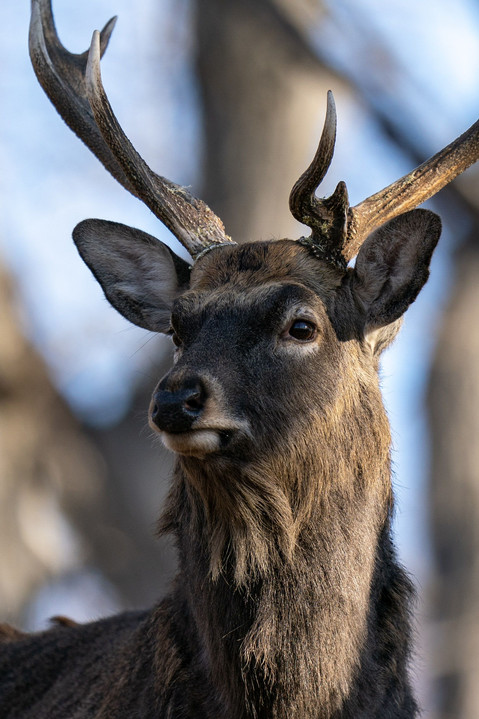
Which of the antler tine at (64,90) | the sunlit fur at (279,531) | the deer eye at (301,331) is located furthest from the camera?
the antler tine at (64,90)

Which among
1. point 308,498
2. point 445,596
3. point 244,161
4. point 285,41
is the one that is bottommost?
point 308,498

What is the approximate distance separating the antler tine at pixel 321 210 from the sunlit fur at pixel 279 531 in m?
0.19

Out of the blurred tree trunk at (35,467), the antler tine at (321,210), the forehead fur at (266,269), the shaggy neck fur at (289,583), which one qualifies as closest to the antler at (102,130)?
the forehead fur at (266,269)

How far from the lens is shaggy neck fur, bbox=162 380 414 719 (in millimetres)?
4535

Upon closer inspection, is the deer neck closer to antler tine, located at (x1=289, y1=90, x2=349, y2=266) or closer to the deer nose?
the deer nose

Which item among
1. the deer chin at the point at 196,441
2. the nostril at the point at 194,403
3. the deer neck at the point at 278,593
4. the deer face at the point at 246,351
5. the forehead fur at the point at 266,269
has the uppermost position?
the forehead fur at the point at 266,269

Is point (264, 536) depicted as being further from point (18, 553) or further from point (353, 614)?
point (18, 553)

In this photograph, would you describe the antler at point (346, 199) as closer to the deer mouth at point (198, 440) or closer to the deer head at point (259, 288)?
the deer head at point (259, 288)

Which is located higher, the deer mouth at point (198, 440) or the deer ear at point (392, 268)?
the deer ear at point (392, 268)

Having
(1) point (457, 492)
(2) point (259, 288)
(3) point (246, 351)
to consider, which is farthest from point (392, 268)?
(1) point (457, 492)

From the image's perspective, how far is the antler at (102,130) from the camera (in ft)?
18.1

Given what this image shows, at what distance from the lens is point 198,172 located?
12.9 meters

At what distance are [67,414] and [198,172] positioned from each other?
3.52m

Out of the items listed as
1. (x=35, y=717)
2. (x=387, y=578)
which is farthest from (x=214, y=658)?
(x=35, y=717)
